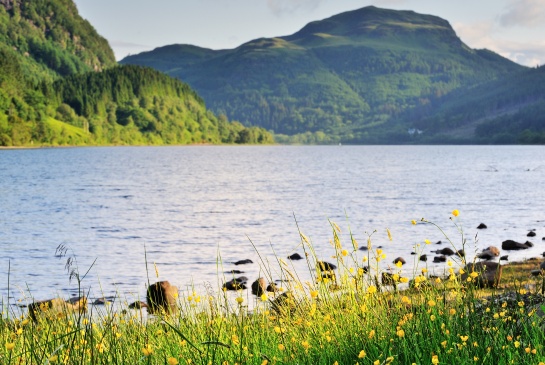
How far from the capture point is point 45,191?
7406cm

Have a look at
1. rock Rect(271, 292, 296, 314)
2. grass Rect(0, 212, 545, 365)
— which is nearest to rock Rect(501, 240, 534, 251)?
rock Rect(271, 292, 296, 314)

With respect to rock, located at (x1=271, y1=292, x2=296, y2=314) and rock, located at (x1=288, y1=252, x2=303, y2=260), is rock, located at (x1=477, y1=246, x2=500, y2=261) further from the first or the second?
rock, located at (x1=271, y1=292, x2=296, y2=314)

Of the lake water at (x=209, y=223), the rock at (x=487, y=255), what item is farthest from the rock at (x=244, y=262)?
the rock at (x=487, y=255)

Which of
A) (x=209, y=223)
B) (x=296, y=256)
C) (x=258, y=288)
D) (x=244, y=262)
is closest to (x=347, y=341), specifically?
(x=258, y=288)

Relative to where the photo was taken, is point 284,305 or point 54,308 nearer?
point 284,305

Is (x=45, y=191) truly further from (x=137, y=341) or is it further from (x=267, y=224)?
(x=137, y=341)

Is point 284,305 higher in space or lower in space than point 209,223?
higher

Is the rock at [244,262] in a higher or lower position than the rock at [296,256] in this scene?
lower

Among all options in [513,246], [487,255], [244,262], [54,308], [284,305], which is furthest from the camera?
[513,246]

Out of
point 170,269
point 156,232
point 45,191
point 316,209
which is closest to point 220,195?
point 316,209

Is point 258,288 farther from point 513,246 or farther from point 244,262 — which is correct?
point 513,246

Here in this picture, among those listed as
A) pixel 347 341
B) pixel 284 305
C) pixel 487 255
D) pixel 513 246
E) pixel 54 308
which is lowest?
pixel 513 246

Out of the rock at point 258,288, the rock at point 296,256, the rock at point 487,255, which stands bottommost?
the rock at point 296,256

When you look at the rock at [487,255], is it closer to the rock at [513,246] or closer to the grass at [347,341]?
the rock at [513,246]
